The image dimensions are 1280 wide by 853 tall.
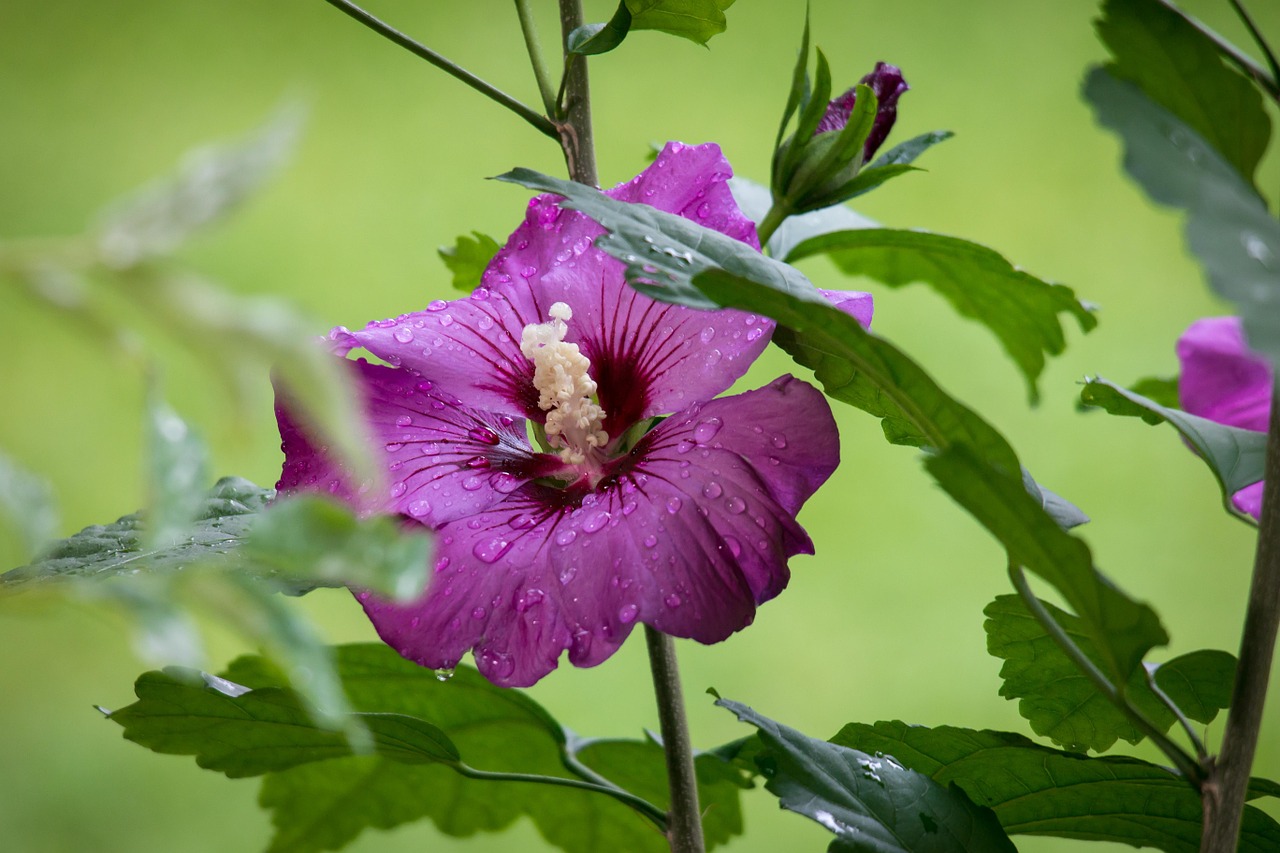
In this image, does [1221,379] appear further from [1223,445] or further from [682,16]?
[682,16]

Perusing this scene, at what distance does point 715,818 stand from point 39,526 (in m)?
0.38

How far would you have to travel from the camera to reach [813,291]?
293 mm

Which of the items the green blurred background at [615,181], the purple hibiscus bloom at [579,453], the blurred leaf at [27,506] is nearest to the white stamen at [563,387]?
the purple hibiscus bloom at [579,453]

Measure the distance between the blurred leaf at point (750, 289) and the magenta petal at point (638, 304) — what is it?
0.03m

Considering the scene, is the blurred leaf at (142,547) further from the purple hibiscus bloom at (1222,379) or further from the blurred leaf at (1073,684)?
the purple hibiscus bloom at (1222,379)

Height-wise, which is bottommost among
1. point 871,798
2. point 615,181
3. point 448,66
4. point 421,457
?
point 871,798

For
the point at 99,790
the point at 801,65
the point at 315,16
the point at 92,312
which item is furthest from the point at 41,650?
the point at 92,312

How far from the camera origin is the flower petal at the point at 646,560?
0.31m

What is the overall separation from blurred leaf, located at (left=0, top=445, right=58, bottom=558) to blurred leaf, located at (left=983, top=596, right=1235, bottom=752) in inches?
10.7

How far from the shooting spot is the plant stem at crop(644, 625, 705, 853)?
36 cm

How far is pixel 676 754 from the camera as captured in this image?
0.36m

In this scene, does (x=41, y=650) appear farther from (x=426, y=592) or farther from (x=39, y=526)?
(x=39, y=526)

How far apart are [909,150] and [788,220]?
0.36 ft

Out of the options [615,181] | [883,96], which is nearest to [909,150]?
[883,96]
